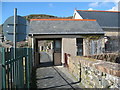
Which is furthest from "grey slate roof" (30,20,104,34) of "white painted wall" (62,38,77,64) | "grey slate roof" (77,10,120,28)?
"grey slate roof" (77,10,120,28)

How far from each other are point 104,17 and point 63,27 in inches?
662

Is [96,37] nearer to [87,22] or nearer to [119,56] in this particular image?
[87,22]

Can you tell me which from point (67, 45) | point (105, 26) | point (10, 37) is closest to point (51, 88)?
point (10, 37)

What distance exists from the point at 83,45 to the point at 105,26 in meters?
13.8

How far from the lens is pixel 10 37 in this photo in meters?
4.43

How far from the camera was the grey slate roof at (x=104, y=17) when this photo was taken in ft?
89.1

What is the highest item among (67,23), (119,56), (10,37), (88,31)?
(67,23)

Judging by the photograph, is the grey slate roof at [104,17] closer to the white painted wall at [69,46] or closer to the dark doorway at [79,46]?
the dark doorway at [79,46]

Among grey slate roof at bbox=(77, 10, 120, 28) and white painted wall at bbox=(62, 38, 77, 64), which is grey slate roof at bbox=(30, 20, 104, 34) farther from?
grey slate roof at bbox=(77, 10, 120, 28)

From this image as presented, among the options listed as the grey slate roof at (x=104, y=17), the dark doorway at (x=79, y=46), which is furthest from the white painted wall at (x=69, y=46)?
the grey slate roof at (x=104, y=17)

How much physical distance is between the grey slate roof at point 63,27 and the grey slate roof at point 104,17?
11.7 meters

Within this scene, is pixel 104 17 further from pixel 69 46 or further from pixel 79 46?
pixel 69 46

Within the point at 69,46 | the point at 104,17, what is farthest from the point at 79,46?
the point at 104,17

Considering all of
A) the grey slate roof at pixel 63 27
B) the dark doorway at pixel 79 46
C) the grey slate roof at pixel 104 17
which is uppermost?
the grey slate roof at pixel 104 17
